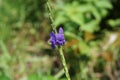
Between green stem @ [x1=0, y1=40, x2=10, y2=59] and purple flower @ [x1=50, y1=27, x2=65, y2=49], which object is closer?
purple flower @ [x1=50, y1=27, x2=65, y2=49]

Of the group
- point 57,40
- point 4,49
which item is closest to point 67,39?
point 4,49

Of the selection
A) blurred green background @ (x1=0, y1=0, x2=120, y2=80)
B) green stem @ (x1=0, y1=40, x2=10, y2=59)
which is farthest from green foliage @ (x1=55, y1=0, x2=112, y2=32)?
green stem @ (x1=0, y1=40, x2=10, y2=59)

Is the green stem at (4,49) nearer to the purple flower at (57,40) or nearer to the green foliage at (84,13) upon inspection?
the green foliage at (84,13)

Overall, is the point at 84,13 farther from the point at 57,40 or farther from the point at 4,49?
the point at 57,40

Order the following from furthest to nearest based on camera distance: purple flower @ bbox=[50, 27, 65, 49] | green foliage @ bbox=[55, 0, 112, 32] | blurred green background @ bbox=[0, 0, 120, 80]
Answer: green foliage @ bbox=[55, 0, 112, 32]
blurred green background @ bbox=[0, 0, 120, 80]
purple flower @ bbox=[50, 27, 65, 49]

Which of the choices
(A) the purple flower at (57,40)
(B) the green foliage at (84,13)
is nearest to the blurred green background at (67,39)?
(B) the green foliage at (84,13)

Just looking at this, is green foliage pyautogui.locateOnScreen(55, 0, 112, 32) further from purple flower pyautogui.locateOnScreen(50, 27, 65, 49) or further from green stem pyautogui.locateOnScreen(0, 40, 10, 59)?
purple flower pyautogui.locateOnScreen(50, 27, 65, 49)

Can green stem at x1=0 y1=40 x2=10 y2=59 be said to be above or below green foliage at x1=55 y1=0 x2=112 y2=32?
below

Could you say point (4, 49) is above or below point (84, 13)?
below
